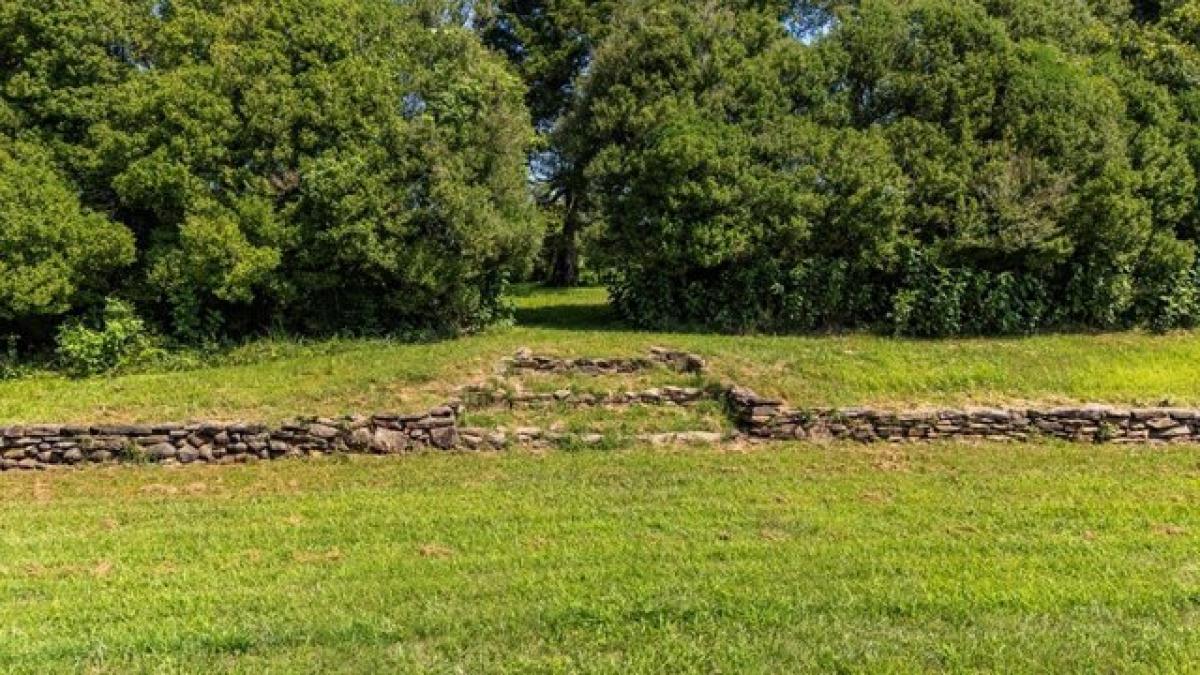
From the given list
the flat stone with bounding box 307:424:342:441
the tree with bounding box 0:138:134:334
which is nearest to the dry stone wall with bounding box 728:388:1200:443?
the flat stone with bounding box 307:424:342:441

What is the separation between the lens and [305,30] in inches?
618

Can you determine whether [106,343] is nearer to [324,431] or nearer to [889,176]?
[324,431]

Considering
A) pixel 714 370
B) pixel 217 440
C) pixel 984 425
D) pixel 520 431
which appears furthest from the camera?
pixel 714 370

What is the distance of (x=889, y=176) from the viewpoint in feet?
55.8

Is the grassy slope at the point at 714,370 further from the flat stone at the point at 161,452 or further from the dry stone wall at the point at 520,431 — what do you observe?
the flat stone at the point at 161,452

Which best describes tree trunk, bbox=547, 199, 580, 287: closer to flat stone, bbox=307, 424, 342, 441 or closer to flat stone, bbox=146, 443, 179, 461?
flat stone, bbox=307, 424, 342, 441

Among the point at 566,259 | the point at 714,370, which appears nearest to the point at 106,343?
the point at 714,370

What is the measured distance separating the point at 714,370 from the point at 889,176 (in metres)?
6.33

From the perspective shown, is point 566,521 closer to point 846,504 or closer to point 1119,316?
point 846,504

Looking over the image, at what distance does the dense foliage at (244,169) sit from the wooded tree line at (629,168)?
0.05 m

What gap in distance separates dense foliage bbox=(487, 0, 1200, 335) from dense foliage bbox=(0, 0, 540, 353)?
10.2ft

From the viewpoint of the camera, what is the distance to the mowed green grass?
4871mm

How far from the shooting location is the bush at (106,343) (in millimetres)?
14422

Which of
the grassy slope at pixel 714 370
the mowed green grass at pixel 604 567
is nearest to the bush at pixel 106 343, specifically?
the grassy slope at pixel 714 370
